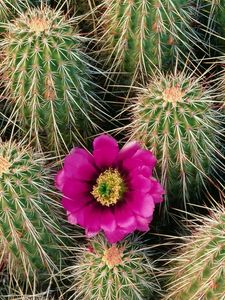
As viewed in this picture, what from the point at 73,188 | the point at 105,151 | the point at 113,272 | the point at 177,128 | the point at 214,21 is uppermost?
the point at 214,21

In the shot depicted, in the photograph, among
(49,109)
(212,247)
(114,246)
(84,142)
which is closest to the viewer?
(212,247)

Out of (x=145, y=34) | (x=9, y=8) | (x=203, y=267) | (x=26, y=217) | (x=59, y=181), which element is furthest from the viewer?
(x=9, y=8)

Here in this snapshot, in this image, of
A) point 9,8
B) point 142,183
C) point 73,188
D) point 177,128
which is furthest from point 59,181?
point 9,8

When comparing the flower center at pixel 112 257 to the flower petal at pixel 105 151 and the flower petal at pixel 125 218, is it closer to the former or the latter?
the flower petal at pixel 125 218

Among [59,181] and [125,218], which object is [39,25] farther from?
[125,218]

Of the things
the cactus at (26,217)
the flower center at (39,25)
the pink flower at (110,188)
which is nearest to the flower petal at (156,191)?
the pink flower at (110,188)

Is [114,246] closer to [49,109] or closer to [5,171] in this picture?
[5,171]

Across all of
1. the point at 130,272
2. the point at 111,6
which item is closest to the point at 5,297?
the point at 130,272
